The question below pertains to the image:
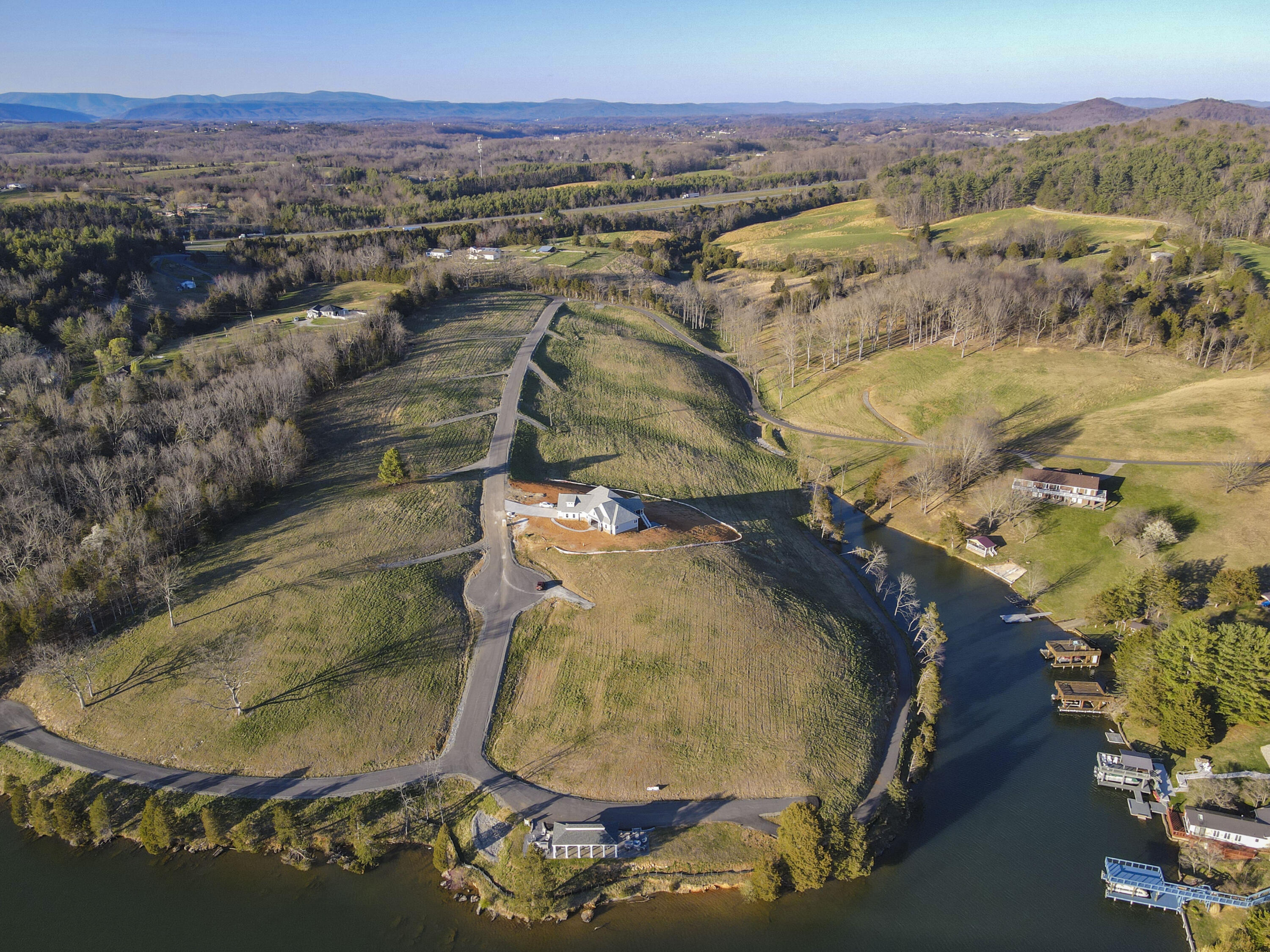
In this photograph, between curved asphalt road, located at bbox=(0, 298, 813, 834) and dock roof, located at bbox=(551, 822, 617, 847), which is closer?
dock roof, located at bbox=(551, 822, 617, 847)

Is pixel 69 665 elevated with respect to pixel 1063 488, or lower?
lower

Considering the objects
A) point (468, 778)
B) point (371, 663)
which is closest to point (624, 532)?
point (371, 663)

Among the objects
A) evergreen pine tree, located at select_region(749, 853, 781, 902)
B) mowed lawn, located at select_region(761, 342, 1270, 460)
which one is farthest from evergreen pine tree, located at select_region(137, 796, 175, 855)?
mowed lawn, located at select_region(761, 342, 1270, 460)

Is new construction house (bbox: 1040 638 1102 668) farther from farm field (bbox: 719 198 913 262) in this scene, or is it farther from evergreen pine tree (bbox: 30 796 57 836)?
farm field (bbox: 719 198 913 262)

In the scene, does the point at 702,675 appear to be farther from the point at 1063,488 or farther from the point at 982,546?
the point at 1063,488

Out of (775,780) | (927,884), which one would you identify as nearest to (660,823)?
(775,780)

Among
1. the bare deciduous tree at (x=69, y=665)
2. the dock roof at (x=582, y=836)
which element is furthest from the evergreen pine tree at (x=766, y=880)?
the bare deciduous tree at (x=69, y=665)

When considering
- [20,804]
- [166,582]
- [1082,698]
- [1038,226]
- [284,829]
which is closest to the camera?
[284,829]
